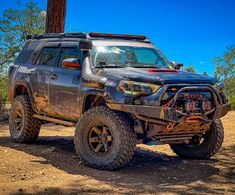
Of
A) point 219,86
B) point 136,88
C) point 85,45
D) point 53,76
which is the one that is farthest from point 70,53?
point 219,86

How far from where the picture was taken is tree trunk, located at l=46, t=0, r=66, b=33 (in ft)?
43.5

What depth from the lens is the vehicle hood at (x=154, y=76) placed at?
6434 mm

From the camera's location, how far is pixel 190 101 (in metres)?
6.53

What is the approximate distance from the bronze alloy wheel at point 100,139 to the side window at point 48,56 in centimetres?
208

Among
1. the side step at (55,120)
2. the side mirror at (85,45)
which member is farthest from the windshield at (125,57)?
the side step at (55,120)

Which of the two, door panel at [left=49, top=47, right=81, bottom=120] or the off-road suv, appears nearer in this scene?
the off-road suv

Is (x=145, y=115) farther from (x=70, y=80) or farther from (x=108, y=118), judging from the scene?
(x=70, y=80)

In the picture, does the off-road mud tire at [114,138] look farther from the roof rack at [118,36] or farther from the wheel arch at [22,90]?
the wheel arch at [22,90]

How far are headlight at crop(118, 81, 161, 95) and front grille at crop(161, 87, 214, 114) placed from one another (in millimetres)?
209

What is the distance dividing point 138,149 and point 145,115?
3.13m

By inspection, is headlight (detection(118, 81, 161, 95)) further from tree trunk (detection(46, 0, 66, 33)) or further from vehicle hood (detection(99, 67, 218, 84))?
tree trunk (detection(46, 0, 66, 33))

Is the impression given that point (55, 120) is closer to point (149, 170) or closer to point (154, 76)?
point (149, 170)

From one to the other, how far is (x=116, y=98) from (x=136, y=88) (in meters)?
0.35

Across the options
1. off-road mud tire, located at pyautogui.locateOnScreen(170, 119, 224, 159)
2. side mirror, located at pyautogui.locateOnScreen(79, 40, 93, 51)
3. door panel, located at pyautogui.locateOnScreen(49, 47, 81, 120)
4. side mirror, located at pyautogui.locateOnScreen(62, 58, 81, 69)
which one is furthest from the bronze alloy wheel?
off-road mud tire, located at pyautogui.locateOnScreen(170, 119, 224, 159)
